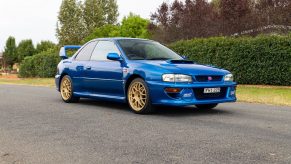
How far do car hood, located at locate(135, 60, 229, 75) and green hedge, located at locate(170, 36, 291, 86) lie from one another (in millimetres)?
10176

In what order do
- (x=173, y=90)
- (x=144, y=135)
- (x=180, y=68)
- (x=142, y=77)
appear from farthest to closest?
(x=142, y=77)
(x=180, y=68)
(x=173, y=90)
(x=144, y=135)

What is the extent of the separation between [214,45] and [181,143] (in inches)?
603

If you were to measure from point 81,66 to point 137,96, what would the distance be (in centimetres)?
219

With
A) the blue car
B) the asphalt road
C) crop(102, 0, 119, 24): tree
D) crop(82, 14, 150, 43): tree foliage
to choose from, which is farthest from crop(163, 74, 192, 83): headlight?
crop(102, 0, 119, 24): tree

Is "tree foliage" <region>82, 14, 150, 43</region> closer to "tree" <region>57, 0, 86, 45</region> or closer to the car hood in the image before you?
"tree" <region>57, 0, 86, 45</region>

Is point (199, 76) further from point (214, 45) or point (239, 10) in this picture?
point (239, 10)

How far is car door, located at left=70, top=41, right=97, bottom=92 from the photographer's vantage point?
33.1 feet

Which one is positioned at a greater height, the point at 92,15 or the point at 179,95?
the point at 92,15

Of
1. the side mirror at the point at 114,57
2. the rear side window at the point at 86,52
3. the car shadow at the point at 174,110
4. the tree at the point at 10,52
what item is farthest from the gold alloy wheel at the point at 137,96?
the tree at the point at 10,52

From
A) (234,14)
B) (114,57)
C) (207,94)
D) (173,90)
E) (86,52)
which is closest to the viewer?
(173,90)

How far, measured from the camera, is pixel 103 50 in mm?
9812

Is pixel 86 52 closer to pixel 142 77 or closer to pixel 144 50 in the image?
pixel 144 50

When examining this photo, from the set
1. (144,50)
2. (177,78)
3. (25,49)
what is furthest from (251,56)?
(25,49)

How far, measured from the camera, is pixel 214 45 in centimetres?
2052
